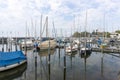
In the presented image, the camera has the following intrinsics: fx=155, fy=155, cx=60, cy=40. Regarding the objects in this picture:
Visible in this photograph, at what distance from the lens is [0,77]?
2150cm

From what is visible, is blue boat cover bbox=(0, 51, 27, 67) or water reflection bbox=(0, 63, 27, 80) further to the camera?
blue boat cover bbox=(0, 51, 27, 67)

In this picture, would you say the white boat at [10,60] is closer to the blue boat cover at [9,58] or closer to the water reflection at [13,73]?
the blue boat cover at [9,58]

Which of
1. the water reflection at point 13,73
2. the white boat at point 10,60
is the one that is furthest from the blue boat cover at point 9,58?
the water reflection at point 13,73

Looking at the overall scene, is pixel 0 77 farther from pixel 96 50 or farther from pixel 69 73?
pixel 96 50

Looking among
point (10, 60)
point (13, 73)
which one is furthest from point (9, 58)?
point (13, 73)

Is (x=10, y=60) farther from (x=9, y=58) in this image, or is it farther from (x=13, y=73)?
(x=13, y=73)

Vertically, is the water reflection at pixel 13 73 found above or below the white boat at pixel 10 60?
below

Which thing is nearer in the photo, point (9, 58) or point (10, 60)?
point (10, 60)

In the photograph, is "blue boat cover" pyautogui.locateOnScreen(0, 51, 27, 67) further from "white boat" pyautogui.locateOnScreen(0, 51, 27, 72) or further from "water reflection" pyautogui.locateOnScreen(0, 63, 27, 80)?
"water reflection" pyautogui.locateOnScreen(0, 63, 27, 80)

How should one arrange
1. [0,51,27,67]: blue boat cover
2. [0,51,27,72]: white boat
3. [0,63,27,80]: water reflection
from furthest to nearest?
1. [0,51,27,67]: blue boat cover
2. [0,51,27,72]: white boat
3. [0,63,27,80]: water reflection

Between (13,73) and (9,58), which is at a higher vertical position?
(9,58)

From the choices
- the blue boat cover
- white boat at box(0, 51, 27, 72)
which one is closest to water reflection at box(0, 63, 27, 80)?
white boat at box(0, 51, 27, 72)

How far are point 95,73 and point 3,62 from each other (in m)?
14.0

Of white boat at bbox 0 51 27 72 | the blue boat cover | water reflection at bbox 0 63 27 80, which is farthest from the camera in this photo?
the blue boat cover
